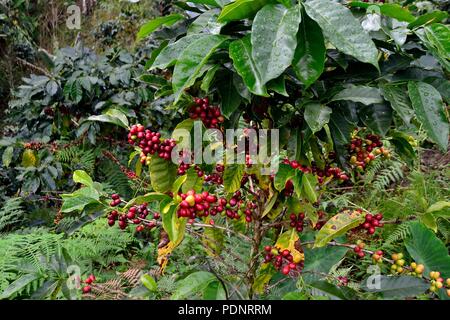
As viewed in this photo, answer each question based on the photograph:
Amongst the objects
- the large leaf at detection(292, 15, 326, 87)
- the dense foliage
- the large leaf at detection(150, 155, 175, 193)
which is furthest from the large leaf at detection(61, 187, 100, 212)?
the large leaf at detection(292, 15, 326, 87)

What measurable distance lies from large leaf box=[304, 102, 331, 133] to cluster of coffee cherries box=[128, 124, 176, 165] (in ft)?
0.87

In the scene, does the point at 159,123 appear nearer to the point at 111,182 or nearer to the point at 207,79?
the point at 111,182

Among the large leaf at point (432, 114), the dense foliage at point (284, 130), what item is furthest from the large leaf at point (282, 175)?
the large leaf at point (432, 114)

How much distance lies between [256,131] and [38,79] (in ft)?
4.45

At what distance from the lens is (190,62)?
0.57 meters

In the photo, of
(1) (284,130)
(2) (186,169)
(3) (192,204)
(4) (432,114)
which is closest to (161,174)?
(2) (186,169)

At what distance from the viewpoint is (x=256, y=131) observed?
794 mm

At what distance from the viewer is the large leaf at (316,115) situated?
0.61 m

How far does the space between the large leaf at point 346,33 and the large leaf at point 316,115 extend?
0.40ft

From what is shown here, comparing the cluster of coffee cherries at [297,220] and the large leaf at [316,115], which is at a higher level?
the large leaf at [316,115]

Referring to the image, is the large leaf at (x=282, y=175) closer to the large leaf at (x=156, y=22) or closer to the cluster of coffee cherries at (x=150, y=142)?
the cluster of coffee cherries at (x=150, y=142)

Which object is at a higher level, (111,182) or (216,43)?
(216,43)
